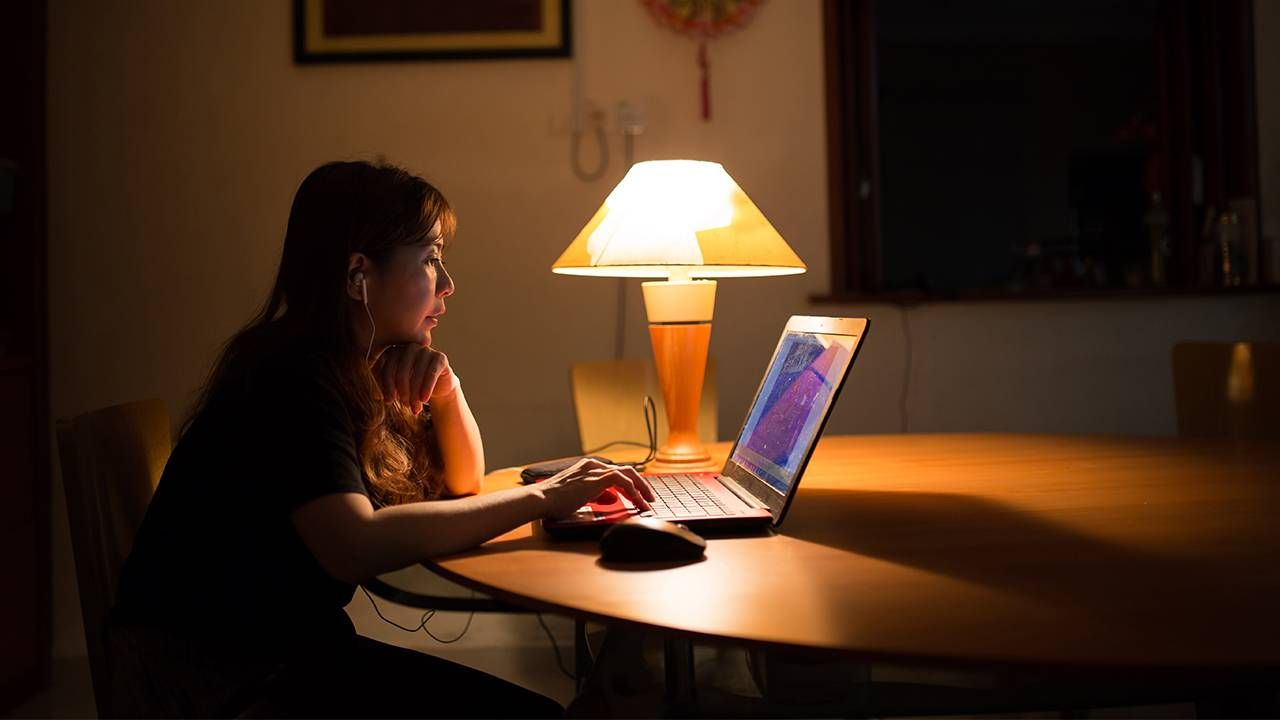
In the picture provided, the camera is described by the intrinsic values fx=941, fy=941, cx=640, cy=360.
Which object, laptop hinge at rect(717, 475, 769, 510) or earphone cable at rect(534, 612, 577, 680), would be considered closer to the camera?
laptop hinge at rect(717, 475, 769, 510)

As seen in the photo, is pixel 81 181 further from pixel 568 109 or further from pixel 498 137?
pixel 568 109

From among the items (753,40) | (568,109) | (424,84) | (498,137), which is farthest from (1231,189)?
(424,84)

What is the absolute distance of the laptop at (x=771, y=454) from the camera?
1.07 metres

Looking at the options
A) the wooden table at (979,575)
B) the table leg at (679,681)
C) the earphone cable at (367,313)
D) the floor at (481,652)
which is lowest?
the floor at (481,652)

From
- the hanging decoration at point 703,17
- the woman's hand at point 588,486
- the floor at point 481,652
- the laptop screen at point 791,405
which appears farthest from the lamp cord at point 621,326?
the woman's hand at point 588,486

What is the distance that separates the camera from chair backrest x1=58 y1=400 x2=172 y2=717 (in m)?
1.08

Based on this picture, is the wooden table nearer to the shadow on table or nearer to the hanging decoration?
the shadow on table

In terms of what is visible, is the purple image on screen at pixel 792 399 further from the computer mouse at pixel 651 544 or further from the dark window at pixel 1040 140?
the dark window at pixel 1040 140

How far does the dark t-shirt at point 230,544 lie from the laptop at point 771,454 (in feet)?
0.95

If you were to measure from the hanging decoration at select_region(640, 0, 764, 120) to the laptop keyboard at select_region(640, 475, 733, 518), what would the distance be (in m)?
1.64

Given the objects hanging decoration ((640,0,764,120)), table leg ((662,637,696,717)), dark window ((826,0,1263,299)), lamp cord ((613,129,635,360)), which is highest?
hanging decoration ((640,0,764,120))

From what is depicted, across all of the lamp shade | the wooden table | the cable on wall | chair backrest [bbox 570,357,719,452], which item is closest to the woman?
the wooden table

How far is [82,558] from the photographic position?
1.07m

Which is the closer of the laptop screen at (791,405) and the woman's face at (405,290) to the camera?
the laptop screen at (791,405)
